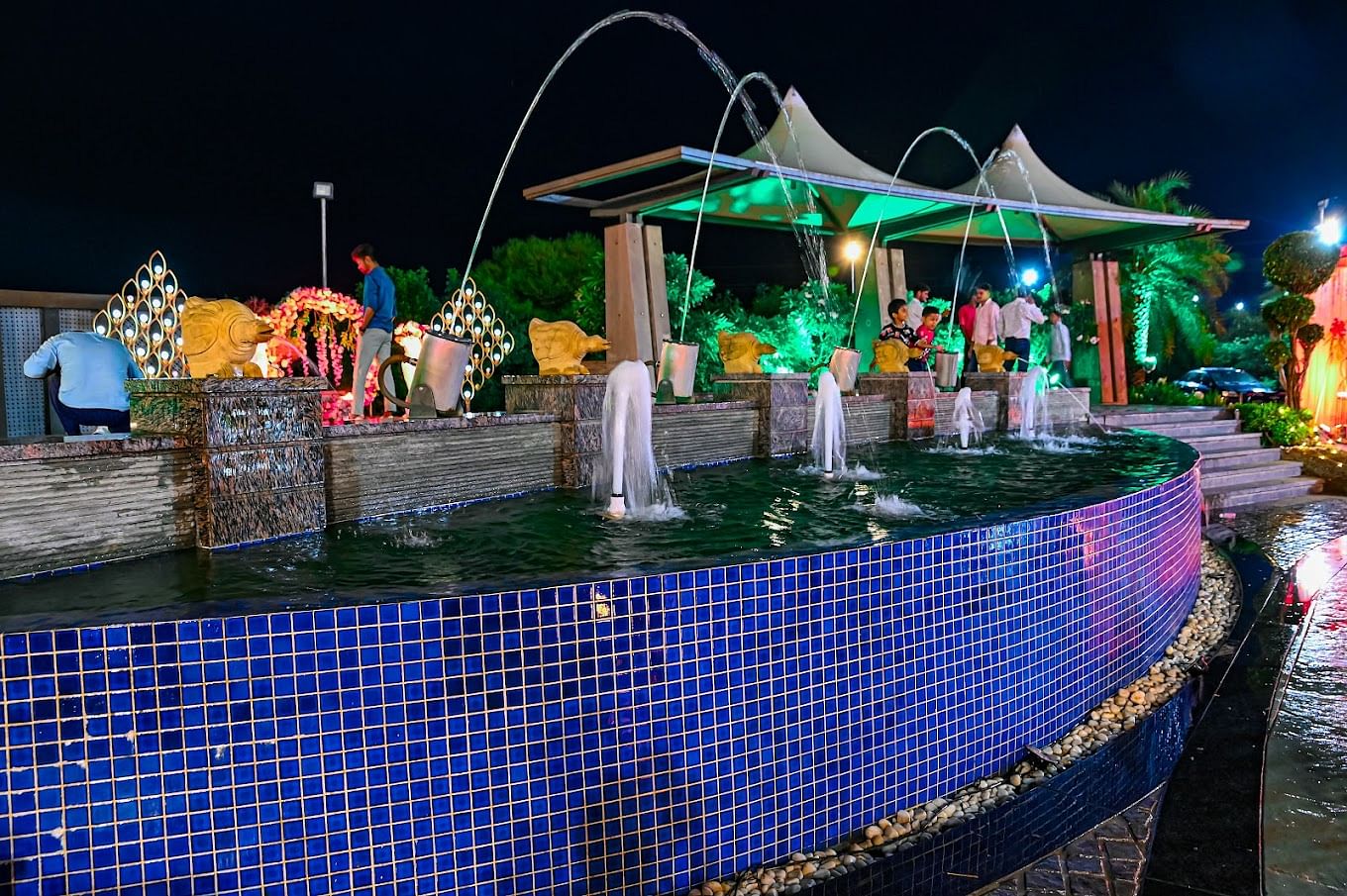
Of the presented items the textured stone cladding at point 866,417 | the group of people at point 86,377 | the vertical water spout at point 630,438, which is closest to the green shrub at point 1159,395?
the textured stone cladding at point 866,417

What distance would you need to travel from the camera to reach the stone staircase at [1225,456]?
1125 cm

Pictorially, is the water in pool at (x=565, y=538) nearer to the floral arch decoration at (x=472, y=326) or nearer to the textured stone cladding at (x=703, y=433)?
the textured stone cladding at (x=703, y=433)

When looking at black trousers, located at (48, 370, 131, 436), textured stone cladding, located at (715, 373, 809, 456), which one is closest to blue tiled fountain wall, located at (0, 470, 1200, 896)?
black trousers, located at (48, 370, 131, 436)

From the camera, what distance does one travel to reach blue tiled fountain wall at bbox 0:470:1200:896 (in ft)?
7.23

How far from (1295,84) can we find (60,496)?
41663mm

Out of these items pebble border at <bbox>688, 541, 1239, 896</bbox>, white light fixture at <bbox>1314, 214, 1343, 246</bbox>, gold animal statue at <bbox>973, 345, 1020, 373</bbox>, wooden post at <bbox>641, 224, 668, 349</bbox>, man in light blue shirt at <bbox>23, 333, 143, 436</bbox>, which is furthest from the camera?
white light fixture at <bbox>1314, 214, 1343, 246</bbox>

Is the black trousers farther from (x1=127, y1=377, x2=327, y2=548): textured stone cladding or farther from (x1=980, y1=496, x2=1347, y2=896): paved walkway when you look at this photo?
(x1=980, y1=496, x2=1347, y2=896): paved walkway

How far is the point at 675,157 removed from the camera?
12.6 m

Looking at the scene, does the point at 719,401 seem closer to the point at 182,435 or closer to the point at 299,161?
the point at 182,435

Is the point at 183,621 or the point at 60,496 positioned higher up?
the point at 60,496

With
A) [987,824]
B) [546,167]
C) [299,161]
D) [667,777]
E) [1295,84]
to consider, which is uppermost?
[1295,84]

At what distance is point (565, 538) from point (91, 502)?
2.21 meters

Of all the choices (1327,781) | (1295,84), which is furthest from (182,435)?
(1295,84)

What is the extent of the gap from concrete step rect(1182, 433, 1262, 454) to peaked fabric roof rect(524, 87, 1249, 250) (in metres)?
6.17
